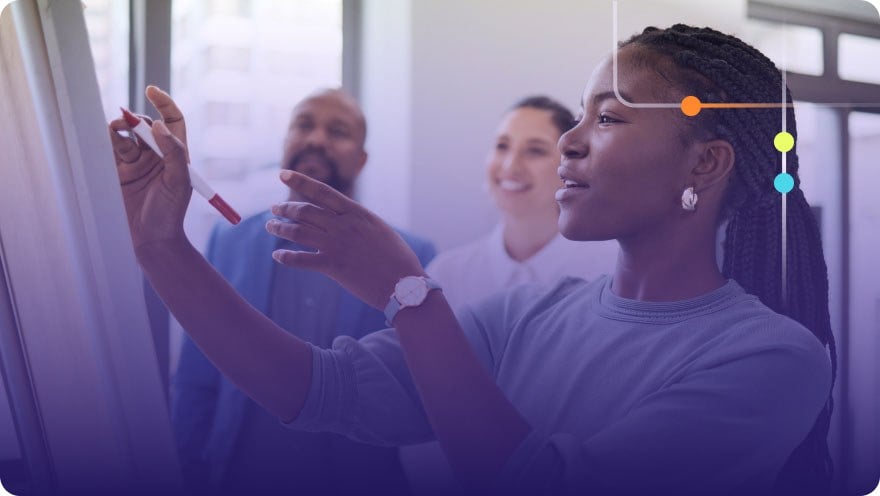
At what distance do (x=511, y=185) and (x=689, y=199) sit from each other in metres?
0.18

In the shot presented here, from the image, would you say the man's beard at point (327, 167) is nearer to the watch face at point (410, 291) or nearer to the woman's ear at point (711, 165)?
the watch face at point (410, 291)

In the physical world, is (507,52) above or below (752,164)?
above

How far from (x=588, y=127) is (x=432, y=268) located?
21 centimetres

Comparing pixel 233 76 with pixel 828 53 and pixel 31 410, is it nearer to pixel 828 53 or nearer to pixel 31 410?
pixel 31 410

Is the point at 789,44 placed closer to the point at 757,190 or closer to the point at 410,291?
the point at 757,190

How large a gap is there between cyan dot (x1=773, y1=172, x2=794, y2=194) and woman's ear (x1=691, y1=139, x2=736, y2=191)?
0.25ft

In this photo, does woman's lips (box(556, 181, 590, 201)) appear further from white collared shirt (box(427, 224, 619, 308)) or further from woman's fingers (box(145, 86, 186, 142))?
woman's fingers (box(145, 86, 186, 142))

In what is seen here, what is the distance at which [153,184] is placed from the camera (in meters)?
0.79

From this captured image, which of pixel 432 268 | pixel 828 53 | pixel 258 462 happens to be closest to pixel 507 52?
pixel 432 268

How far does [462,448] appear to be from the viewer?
0.76 metres

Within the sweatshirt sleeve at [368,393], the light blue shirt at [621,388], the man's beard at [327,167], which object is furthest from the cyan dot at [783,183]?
the man's beard at [327,167]

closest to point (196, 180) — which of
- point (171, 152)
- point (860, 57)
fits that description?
point (171, 152)

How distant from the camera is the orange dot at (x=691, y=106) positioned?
0.76 m

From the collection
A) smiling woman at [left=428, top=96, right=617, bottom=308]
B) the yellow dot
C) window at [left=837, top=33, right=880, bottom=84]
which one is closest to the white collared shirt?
smiling woman at [left=428, top=96, right=617, bottom=308]
